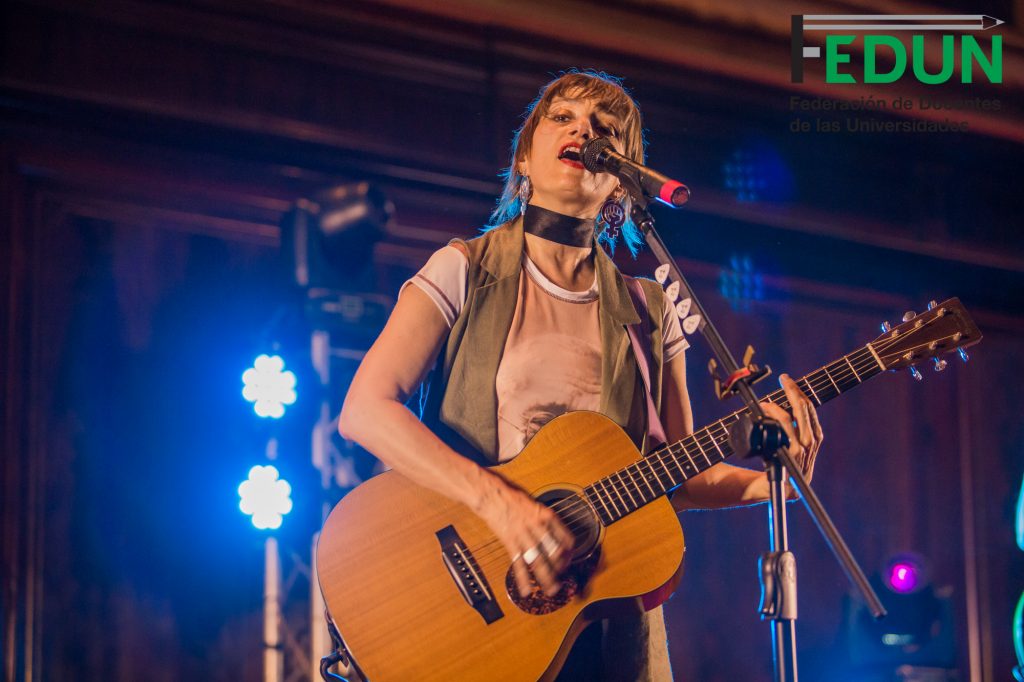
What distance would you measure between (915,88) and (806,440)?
13.5 ft

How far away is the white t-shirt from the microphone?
1.19 feet

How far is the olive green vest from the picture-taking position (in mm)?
2510

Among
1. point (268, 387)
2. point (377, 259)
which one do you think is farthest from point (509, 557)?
point (377, 259)

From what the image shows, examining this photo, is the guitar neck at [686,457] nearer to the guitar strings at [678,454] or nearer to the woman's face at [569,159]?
the guitar strings at [678,454]

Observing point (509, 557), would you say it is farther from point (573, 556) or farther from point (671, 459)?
point (671, 459)

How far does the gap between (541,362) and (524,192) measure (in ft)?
1.72

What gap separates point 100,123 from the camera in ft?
13.3

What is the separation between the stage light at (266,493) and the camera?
3.91 metres

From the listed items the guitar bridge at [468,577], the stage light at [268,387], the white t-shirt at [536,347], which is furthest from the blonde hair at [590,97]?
the stage light at [268,387]

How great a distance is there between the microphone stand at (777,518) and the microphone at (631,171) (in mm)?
60

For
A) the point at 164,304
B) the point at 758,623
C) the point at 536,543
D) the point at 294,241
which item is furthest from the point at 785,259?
the point at 536,543

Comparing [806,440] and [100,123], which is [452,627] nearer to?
[806,440]

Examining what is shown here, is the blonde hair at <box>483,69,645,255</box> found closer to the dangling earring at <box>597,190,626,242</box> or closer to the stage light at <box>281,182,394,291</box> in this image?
the dangling earring at <box>597,190,626,242</box>

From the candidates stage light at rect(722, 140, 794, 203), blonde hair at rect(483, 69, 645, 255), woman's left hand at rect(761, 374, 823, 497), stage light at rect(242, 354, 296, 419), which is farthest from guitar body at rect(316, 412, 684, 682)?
stage light at rect(722, 140, 794, 203)
